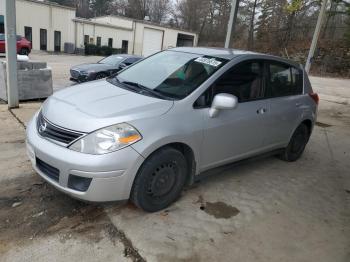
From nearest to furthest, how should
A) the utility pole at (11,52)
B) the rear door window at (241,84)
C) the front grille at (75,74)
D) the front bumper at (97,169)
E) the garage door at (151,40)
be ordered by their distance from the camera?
1. the front bumper at (97,169)
2. the rear door window at (241,84)
3. the utility pole at (11,52)
4. the front grille at (75,74)
5. the garage door at (151,40)

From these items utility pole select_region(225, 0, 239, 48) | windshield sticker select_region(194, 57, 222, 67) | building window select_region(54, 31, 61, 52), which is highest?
utility pole select_region(225, 0, 239, 48)

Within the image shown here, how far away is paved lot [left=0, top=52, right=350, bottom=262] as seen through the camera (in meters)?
2.78

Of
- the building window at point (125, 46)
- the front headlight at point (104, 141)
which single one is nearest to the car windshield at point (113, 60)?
the front headlight at point (104, 141)

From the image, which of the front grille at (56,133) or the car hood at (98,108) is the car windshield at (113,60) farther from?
the front grille at (56,133)

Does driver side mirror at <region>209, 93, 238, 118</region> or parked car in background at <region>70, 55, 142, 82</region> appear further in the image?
parked car in background at <region>70, 55, 142, 82</region>

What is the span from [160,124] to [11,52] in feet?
16.3

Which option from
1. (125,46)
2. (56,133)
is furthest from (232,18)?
(125,46)

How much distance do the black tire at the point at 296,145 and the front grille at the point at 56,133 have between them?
132 inches

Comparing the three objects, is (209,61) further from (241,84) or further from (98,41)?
(98,41)

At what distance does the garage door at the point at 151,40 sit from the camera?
39959mm

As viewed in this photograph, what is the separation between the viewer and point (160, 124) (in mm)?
3068

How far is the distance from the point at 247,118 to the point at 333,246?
1.61 m

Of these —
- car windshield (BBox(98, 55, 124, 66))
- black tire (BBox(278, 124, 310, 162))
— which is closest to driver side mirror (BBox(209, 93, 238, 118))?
black tire (BBox(278, 124, 310, 162))

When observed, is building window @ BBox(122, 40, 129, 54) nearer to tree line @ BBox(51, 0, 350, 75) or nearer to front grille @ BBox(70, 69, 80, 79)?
tree line @ BBox(51, 0, 350, 75)
